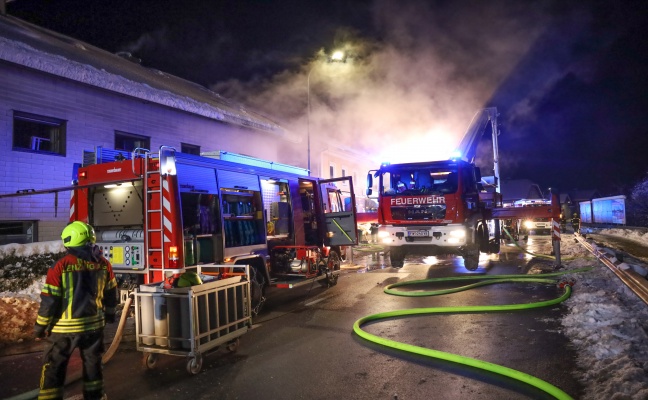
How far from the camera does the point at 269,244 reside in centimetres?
842

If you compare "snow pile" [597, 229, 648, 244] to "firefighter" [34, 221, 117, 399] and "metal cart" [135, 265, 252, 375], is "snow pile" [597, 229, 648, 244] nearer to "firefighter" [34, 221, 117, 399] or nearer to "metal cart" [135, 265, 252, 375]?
"metal cart" [135, 265, 252, 375]

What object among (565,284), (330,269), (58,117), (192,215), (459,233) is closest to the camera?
(192,215)

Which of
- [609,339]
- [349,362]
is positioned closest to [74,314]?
[349,362]

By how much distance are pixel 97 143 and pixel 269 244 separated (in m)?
7.69

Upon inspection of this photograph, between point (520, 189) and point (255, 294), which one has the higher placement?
point (520, 189)

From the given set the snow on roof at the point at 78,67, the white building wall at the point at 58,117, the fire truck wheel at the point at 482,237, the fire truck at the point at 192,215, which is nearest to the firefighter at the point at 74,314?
the fire truck at the point at 192,215

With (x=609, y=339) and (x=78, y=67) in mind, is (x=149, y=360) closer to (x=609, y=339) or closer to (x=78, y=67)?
(x=609, y=339)

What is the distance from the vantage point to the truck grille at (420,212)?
10414 millimetres

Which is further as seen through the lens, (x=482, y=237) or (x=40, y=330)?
(x=482, y=237)

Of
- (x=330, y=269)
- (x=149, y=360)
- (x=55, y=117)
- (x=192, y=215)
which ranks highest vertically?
(x=55, y=117)

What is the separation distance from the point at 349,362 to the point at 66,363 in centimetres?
277

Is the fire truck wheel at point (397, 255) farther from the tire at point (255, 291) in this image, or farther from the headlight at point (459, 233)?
the tire at point (255, 291)

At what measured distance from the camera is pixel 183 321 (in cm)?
457

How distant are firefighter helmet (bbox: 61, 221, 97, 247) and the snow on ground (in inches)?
134
